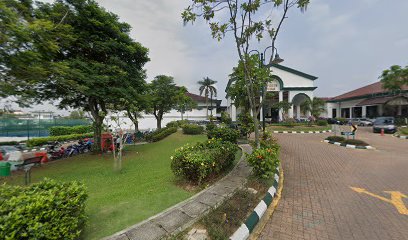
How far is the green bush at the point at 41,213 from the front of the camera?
1983mm

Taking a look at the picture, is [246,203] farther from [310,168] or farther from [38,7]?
[38,7]

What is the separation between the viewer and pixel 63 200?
2434mm

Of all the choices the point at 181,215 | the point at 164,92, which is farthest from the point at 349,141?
the point at 164,92

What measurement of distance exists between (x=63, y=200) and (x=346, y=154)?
10960mm

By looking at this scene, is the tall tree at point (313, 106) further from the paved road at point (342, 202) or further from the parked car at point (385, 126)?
the paved road at point (342, 202)

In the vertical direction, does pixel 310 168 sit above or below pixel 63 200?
below

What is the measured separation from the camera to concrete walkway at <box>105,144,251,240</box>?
275cm

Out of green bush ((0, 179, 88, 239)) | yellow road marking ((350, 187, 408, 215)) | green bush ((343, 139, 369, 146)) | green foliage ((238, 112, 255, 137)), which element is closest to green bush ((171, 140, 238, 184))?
green bush ((0, 179, 88, 239))

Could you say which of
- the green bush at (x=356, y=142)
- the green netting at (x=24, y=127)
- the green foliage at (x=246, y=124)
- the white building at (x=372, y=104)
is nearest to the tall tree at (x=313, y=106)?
the white building at (x=372, y=104)

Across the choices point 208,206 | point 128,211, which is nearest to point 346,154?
point 208,206

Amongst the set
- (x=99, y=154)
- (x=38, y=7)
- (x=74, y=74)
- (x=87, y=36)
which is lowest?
(x=99, y=154)

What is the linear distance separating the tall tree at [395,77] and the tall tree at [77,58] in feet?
79.1

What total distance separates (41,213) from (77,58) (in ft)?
25.5

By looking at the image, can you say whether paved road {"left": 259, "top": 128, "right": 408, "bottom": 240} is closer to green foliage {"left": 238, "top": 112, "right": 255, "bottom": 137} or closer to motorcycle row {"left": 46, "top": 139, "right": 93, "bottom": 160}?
green foliage {"left": 238, "top": 112, "right": 255, "bottom": 137}
